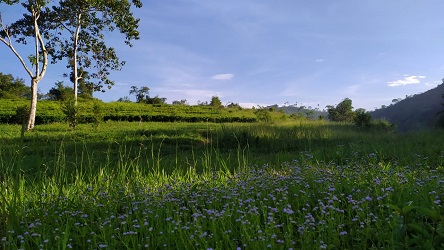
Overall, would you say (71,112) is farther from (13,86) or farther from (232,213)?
(13,86)

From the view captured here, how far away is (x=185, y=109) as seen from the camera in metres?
28.1

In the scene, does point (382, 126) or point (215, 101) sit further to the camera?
point (215, 101)

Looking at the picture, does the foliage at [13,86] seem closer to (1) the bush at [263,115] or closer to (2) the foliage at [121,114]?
(2) the foliage at [121,114]

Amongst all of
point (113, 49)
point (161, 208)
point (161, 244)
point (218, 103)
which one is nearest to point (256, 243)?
point (161, 244)

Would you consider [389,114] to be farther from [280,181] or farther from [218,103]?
[280,181]

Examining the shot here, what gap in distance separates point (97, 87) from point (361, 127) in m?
17.7

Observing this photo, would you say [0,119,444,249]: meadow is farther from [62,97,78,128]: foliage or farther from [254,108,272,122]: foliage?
[254,108,272,122]: foliage

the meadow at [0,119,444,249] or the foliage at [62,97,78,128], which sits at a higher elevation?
the foliage at [62,97,78,128]

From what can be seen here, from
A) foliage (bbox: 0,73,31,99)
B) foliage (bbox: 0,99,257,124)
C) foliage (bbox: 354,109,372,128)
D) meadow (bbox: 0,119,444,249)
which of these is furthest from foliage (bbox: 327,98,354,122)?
foliage (bbox: 0,73,31,99)

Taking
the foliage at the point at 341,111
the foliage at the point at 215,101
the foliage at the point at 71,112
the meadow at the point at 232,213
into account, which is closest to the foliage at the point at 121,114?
the foliage at the point at 71,112

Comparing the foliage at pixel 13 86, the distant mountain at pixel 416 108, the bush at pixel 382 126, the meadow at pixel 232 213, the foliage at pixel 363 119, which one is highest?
the foliage at pixel 13 86

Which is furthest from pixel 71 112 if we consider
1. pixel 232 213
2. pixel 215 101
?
pixel 215 101

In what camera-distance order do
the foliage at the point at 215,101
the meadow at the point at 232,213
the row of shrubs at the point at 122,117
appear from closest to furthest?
the meadow at the point at 232,213 → the row of shrubs at the point at 122,117 → the foliage at the point at 215,101

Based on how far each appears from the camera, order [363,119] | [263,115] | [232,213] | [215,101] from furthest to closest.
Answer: [215,101], [263,115], [363,119], [232,213]
